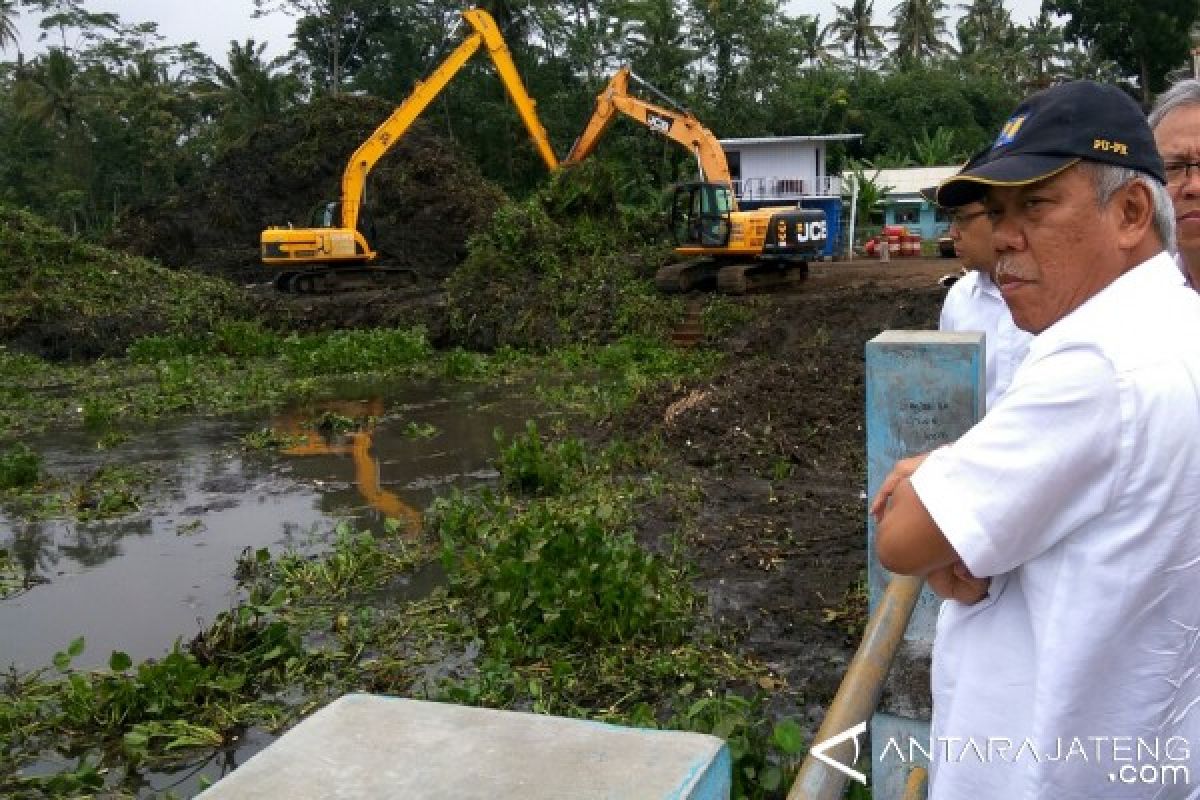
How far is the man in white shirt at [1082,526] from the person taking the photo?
150cm

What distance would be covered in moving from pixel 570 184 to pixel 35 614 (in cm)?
1467

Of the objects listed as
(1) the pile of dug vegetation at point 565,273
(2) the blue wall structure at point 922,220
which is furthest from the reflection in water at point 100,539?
(2) the blue wall structure at point 922,220

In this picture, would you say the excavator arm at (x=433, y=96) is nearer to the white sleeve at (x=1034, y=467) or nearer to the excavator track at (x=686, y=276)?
the excavator track at (x=686, y=276)

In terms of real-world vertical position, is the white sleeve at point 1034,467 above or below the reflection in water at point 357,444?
above

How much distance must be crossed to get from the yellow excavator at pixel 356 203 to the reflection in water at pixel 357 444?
861cm

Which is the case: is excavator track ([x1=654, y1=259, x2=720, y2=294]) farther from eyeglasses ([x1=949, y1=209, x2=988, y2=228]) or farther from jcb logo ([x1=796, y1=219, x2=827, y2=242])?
eyeglasses ([x1=949, y1=209, x2=988, y2=228])

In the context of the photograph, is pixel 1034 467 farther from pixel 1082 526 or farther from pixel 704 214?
pixel 704 214

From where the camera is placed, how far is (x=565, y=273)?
1861 cm

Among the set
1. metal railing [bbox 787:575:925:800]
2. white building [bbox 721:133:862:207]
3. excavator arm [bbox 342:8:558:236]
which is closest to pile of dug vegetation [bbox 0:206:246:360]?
excavator arm [bbox 342:8:558:236]

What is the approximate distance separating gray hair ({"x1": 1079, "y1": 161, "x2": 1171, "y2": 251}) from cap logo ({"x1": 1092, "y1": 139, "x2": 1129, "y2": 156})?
0.07 ft

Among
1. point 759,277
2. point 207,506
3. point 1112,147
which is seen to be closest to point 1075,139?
point 1112,147

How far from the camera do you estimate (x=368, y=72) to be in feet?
139

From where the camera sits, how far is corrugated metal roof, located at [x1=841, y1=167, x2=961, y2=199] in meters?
34.3

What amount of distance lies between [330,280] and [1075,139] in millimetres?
21717
